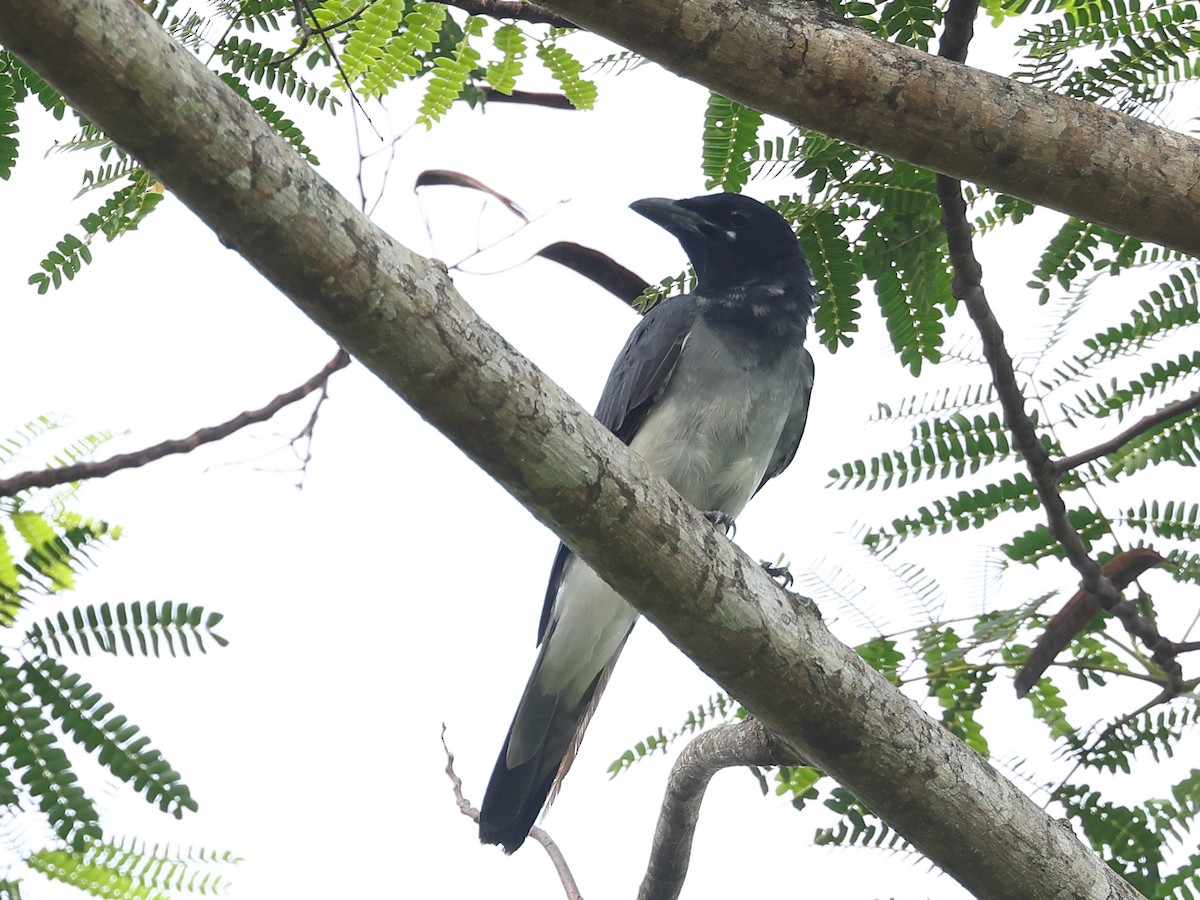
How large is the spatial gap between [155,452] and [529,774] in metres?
1.95

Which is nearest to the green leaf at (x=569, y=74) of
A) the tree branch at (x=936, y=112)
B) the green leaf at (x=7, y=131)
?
the tree branch at (x=936, y=112)

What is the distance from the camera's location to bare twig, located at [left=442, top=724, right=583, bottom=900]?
4.61 meters

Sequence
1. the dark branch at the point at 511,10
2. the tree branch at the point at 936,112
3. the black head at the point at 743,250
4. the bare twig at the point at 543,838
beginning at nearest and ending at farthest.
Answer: the tree branch at the point at 936,112, the dark branch at the point at 511,10, the bare twig at the point at 543,838, the black head at the point at 743,250

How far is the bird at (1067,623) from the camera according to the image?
4086mm

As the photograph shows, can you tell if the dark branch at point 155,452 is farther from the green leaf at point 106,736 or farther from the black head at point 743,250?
the black head at point 743,250

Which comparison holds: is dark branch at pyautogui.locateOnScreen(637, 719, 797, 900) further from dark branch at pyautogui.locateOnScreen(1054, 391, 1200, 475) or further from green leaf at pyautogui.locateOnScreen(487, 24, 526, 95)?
green leaf at pyautogui.locateOnScreen(487, 24, 526, 95)

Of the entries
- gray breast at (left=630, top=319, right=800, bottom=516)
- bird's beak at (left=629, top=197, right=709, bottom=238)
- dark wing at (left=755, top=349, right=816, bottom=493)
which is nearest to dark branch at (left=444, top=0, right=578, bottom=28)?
gray breast at (left=630, top=319, right=800, bottom=516)

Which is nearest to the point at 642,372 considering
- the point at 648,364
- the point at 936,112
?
the point at 648,364

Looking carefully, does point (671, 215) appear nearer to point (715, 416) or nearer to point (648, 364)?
point (648, 364)

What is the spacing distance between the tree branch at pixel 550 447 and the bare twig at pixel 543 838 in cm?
132

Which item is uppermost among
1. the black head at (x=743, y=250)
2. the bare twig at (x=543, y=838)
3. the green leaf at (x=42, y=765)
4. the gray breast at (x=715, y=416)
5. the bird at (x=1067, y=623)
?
the black head at (x=743, y=250)

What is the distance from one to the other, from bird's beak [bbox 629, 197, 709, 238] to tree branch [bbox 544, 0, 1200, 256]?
2354 mm

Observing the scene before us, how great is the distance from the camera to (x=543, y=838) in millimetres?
4895

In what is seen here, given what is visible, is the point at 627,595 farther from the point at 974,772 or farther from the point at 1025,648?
the point at 1025,648
